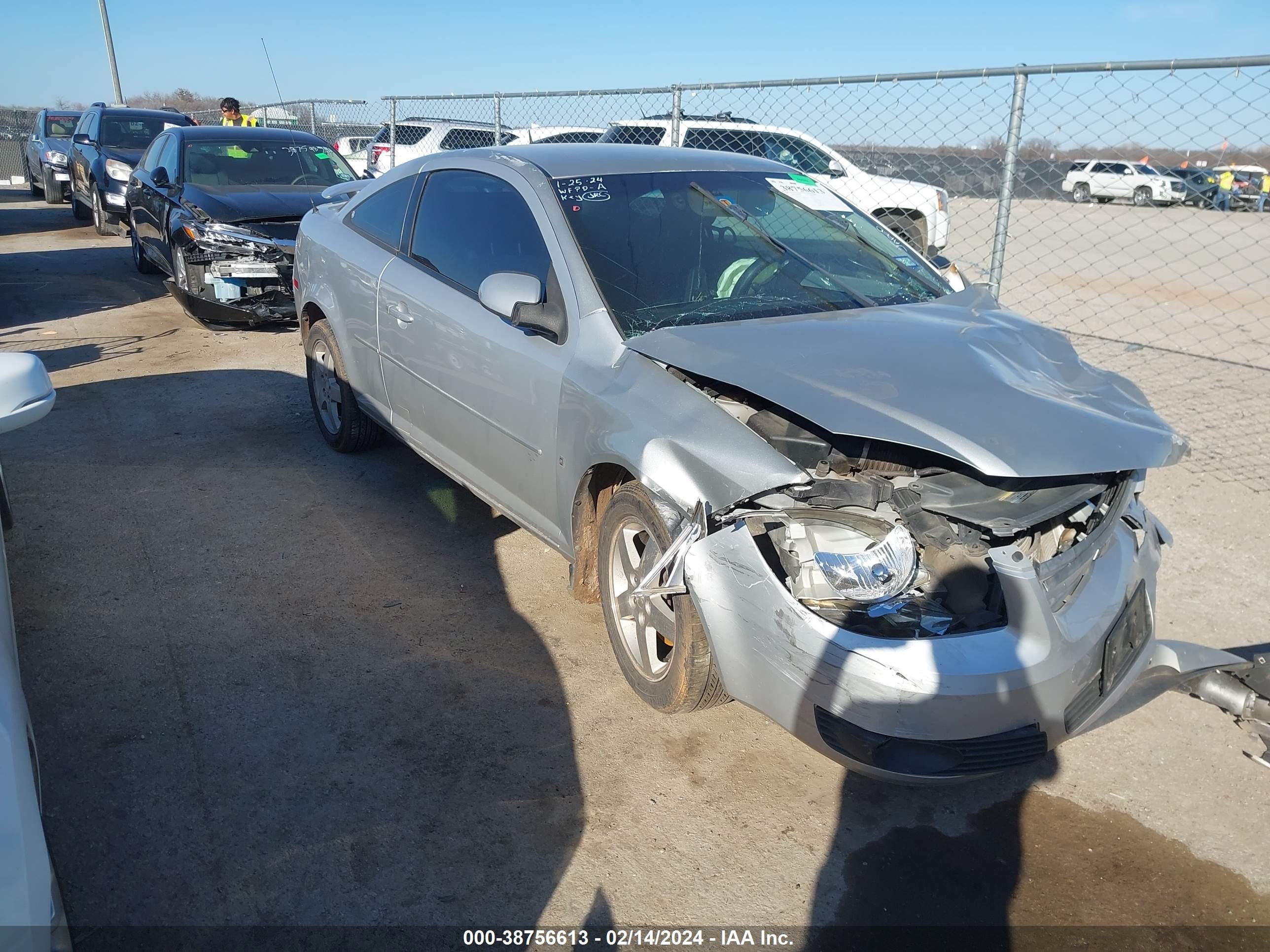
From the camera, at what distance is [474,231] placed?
404 centimetres

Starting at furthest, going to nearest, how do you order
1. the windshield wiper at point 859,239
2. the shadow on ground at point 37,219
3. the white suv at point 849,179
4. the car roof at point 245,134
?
1. the shadow on ground at point 37,219
2. the white suv at point 849,179
3. the car roof at point 245,134
4. the windshield wiper at point 859,239

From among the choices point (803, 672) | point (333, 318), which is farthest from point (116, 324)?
point (803, 672)

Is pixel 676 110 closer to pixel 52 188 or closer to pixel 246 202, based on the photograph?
pixel 246 202

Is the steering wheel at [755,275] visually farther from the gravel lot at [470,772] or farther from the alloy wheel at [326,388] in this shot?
the alloy wheel at [326,388]

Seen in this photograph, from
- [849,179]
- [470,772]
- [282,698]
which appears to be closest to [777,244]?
[470,772]

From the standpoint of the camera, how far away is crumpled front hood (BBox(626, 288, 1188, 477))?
2523 millimetres

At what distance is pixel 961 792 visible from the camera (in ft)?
9.66

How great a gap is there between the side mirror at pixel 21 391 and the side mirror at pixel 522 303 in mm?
1413

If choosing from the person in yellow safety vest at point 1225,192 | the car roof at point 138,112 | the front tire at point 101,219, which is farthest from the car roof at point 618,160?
the car roof at point 138,112

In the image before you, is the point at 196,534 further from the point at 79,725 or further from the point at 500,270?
the point at 500,270

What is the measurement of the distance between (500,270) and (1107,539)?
241 cm

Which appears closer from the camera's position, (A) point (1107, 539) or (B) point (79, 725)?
(A) point (1107, 539)

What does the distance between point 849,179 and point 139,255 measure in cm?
872

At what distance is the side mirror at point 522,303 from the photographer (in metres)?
3.36
